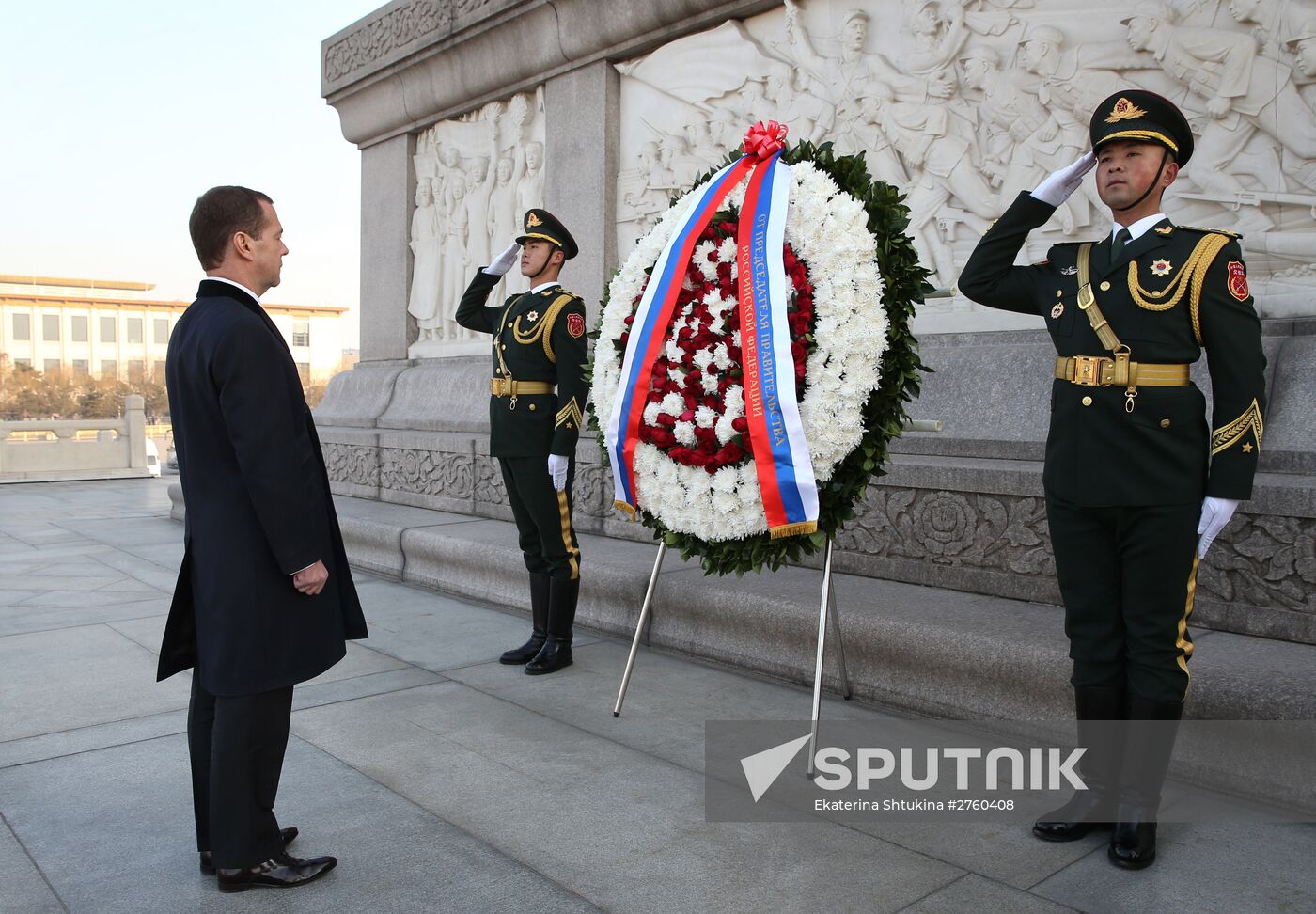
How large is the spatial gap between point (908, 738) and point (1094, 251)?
1.67m

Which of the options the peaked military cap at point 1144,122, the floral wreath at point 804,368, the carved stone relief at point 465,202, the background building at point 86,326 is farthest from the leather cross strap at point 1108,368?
the background building at point 86,326

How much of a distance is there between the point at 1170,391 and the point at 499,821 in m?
2.09

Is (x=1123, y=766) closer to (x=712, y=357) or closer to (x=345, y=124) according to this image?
(x=712, y=357)

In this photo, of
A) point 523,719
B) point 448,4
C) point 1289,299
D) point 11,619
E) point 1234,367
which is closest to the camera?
point 1234,367

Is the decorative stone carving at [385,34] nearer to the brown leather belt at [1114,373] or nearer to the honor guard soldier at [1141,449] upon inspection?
the honor guard soldier at [1141,449]

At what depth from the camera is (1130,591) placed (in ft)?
8.43

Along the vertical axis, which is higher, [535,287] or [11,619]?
[535,287]

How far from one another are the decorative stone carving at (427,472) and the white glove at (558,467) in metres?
2.74

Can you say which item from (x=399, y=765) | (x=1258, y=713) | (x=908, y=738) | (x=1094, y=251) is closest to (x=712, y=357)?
(x=1094, y=251)

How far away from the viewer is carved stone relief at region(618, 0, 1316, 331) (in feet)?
13.1

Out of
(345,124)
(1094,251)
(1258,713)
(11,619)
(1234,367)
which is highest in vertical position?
(345,124)

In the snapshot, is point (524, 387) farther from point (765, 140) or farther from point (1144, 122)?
point (1144, 122)

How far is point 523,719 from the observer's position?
3.71 meters

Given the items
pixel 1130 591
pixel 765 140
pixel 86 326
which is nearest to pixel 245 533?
pixel 765 140
